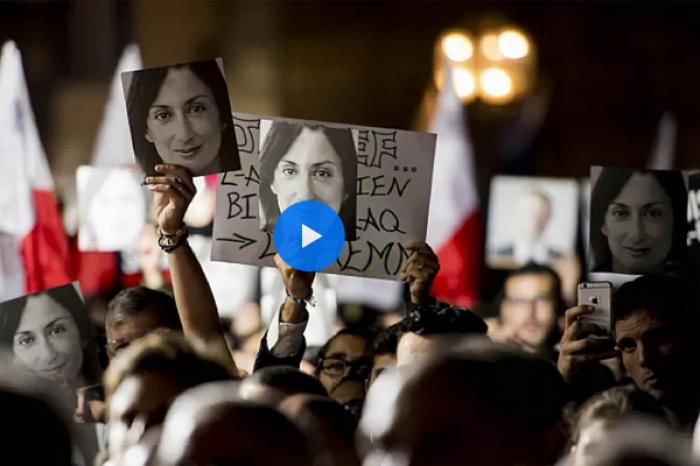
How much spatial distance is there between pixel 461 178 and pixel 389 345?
13.5ft

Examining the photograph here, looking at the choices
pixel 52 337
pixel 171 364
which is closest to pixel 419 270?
pixel 52 337

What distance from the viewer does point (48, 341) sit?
18.2 feet

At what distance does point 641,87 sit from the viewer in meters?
19.9

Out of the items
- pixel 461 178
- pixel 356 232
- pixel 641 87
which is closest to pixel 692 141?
pixel 641 87

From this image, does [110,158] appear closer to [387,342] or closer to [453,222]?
[453,222]

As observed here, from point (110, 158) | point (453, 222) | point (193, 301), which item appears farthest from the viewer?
point (453, 222)

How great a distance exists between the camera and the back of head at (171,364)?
4.22 metres

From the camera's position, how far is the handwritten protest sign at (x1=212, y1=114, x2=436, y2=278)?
5449mm

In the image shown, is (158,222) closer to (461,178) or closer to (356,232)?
(356,232)

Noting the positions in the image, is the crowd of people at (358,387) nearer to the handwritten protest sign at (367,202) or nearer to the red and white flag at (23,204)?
the handwritten protest sign at (367,202)

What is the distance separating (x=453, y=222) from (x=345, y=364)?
8.74ft

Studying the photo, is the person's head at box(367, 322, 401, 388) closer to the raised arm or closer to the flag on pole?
the raised arm

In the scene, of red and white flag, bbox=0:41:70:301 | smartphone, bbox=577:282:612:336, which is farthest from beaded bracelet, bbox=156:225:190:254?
red and white flag, bbox=0:41:70:301

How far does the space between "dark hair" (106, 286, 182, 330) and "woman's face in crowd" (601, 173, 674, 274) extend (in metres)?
1.33
